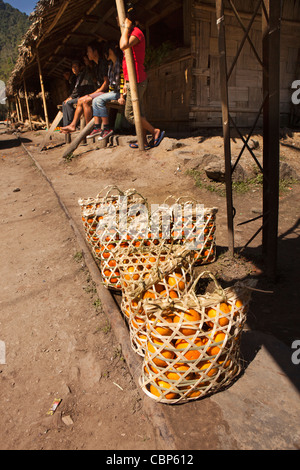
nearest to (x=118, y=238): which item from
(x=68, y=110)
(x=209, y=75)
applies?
(x=209, y=75)

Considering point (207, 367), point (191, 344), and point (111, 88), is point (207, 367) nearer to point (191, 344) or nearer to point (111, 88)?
point (191, 344)

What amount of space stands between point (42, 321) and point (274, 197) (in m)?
2.17

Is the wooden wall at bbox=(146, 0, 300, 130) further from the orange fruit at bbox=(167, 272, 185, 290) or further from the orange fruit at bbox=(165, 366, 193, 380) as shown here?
the orange fruit at bbox=(165, 366, 193, 380)

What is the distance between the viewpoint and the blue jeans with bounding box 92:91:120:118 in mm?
7320

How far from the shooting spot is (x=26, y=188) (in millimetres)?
6473

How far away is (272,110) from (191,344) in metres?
1.96

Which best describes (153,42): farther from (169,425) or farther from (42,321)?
(169,425)

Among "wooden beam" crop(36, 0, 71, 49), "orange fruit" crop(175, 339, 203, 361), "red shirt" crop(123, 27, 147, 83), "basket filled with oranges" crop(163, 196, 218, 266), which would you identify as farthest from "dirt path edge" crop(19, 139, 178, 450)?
"wooden beam" crop(36, 0, 71, 49)

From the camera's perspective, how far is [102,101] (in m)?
7.42

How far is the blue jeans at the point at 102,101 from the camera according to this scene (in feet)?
24.0

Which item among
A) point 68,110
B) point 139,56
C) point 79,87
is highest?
point 79,87

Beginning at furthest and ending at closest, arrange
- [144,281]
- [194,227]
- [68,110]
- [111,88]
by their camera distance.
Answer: [68,110]
[111,88]
[194,227]
[144,281]

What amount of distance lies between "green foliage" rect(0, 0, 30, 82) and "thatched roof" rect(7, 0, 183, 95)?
86.9 meters

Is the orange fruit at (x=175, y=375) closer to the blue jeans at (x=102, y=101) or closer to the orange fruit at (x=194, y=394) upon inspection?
the orange fruit at (x=194, y=394)
